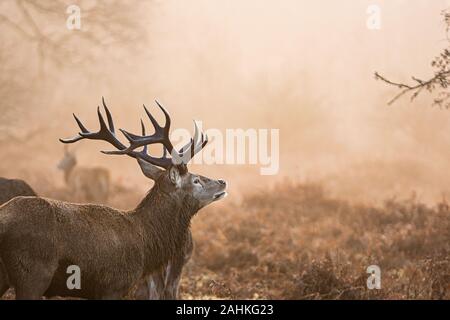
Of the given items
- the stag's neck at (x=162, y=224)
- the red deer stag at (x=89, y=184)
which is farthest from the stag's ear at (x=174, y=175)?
the red deer stag at (x=89, y=184)

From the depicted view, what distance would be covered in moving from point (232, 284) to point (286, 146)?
641 centimetres

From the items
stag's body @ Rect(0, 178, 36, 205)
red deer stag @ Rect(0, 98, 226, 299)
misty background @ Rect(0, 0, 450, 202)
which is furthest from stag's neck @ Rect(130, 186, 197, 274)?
misty background @ Rect(0, 0, 450, 202)

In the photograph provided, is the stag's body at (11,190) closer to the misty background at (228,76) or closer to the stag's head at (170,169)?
the stag's head at (170,169)

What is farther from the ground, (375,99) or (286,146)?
(375,99)

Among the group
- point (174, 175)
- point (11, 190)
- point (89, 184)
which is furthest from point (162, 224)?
point (89, 184)

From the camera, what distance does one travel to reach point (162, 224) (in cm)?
735

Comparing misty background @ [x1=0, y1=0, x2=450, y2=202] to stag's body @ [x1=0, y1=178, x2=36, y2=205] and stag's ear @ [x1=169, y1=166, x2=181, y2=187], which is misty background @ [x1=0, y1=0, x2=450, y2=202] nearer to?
stag's body @ [x1=0, y1=178, x2=36, y2=205]

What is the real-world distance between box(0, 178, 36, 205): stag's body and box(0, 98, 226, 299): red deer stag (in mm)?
1785

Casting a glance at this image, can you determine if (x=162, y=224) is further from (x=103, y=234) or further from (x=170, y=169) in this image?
(x=103, y=234)

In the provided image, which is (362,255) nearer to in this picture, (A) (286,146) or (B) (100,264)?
(A) (286,146)

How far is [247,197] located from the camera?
1653 centimetres

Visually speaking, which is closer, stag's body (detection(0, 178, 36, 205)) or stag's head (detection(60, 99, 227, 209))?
stag's head (detection(60, 99, 227, 209))

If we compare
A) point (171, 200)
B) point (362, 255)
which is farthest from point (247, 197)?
point (171, 200)

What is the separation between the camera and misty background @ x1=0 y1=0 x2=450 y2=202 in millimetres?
17047
